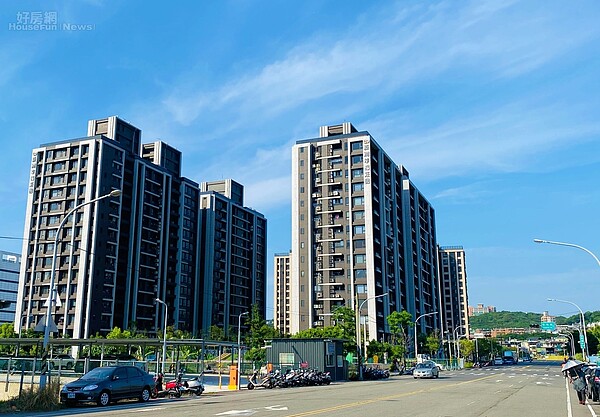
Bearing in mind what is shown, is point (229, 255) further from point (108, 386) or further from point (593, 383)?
point (593, 383)

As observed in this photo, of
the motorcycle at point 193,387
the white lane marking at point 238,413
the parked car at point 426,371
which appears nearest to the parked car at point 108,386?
the motorcycle at point 193,387

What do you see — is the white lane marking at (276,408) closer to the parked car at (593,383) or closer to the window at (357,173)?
the parked car at (593,383)

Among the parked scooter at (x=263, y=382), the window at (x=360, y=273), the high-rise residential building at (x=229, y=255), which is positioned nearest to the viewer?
the parked scooter at (x=263, y=382)

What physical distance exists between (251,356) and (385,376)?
24906 millimetres

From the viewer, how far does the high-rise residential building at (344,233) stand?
95500 millimetres

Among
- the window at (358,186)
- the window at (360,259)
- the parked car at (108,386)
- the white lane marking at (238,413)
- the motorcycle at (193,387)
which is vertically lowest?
the motorcycle at (193,387)

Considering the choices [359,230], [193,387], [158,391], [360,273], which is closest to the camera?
[158,391]

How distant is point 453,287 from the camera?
611 ft

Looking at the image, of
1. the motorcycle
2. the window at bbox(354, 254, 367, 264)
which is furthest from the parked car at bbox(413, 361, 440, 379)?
the window at bbox(354, 254, 367, 264)

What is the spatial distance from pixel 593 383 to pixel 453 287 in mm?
169078

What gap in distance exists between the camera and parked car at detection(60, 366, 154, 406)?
70.0 ft

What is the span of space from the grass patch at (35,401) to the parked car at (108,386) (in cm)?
51

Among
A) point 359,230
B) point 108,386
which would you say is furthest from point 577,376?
point 359,230

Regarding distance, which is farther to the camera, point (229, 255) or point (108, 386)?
point (229, 255)
